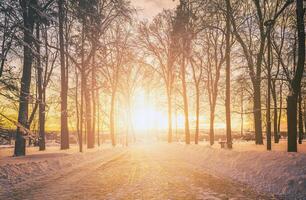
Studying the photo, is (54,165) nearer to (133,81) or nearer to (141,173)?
(141,173)

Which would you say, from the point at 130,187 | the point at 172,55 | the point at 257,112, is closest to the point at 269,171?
the point at 130,187

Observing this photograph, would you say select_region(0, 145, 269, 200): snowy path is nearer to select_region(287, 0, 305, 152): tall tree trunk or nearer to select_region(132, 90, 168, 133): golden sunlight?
select_region(287, 0, 305, 152): tall tree trunk

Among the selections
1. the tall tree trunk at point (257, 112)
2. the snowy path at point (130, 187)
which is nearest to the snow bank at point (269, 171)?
the snowy path at point (130, 187)

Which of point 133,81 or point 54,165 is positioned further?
point 133,81

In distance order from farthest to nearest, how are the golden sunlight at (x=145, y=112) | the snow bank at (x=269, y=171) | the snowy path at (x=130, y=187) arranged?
the golden sunlight at (x=145, y=112)
the snow bank at (x=269, y=171)
the snowy path at (x=130, y=187)

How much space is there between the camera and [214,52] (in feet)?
102

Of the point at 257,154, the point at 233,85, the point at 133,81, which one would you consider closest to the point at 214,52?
the point at 233,85

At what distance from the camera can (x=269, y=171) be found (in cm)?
945

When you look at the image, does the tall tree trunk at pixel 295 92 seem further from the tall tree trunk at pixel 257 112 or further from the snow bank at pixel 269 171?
the tall tree trunk at pixel 257 112

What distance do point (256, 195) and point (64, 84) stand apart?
58.5 feet

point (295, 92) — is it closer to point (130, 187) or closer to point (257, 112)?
point (257, 112)

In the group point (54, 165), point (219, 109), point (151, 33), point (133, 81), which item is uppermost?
point (151, 33)

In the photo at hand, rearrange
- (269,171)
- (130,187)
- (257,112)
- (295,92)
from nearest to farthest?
(130,187) → (269,171) → (295,92) → (257,112)

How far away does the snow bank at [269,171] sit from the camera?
7811 mm
